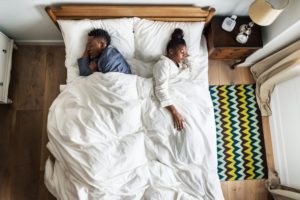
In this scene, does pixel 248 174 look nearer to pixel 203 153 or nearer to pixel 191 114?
pixel 203 153

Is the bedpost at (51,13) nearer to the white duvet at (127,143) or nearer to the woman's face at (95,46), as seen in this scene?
the woman's face at (95,46)

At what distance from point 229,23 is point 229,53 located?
0.81ft

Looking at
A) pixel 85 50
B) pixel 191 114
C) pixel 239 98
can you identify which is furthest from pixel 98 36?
pixel 239 98

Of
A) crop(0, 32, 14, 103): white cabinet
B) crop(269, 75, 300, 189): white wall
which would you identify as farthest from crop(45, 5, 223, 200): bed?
crop(269, 75, 300, 189): white wall

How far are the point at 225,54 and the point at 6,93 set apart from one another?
1760mm

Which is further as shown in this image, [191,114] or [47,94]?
[47,94]

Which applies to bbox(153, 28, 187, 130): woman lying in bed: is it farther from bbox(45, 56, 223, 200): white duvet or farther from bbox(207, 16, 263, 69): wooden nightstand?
bbox(207, 16, 263, 69): wooden nightstand

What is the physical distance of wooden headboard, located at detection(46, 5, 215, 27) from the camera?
5.66 ft

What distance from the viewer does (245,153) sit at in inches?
84.6

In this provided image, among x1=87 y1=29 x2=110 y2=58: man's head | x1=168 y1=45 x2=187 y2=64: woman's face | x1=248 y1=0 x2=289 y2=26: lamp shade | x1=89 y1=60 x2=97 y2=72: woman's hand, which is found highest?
x1=248 y1=0 x2=289 y2=26: lamp shade

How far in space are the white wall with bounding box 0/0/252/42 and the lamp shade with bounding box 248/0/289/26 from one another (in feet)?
0.96

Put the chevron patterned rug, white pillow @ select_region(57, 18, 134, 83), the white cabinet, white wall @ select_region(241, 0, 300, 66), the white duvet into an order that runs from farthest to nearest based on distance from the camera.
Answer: the chevron patterned rug
the white cabinet
white pillow @ select_region(57, 18, 134, 83)
white wall @ select_region(241, 0, 300, 66)
the white duvet

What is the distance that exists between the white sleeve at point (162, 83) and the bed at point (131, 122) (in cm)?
5

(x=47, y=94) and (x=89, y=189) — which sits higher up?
(x=47, y=94)
